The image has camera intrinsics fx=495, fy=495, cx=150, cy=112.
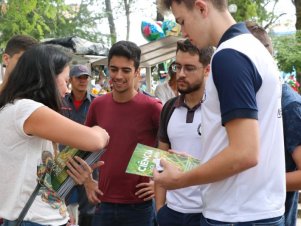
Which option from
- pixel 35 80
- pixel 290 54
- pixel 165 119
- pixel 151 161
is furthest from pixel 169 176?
pixel 290 54

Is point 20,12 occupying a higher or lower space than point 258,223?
higher

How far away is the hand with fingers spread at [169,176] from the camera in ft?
7.04

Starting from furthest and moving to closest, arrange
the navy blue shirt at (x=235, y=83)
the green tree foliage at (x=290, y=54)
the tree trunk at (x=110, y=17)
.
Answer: the tree trunk at (x=110, y=17) < the green tree foliage at (x=290, y=54) < the navy blue shirt at (x=235, y=83)

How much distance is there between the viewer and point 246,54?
6.39 ft

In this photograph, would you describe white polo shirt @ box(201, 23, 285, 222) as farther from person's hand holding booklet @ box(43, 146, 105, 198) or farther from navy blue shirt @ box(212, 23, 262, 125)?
person's hand holding booklet @ box(43, 146, 105, 198)

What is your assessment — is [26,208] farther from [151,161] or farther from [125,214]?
[125,214]

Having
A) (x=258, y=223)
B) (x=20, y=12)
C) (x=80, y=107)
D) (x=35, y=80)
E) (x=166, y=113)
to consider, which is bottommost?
(x=80, y=107)

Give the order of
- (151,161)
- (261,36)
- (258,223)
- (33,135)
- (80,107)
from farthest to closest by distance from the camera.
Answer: (80,107), (261,36), (33,135), (151,161), (258,223)

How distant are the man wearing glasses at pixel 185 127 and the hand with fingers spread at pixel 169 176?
95 centimetres

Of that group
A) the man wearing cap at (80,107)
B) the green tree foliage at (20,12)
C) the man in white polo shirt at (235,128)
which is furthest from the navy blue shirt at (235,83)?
the green tree foliage at (20,12)

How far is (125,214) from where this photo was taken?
390 centimetres

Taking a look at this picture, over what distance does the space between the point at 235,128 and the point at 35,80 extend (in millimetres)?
1214

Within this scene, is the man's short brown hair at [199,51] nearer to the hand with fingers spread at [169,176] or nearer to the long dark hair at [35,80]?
the long dark hair at [35,80]

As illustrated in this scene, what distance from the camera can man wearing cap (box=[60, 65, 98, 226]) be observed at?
577 centimetres
